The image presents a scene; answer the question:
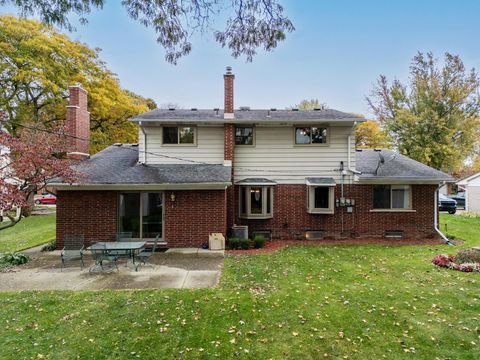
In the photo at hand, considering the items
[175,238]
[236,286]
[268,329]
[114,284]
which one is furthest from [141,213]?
[268,329]

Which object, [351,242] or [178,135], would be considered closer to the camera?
[351,242]

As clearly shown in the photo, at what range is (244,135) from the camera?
1301 cm

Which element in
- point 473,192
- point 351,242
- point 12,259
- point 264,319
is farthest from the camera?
point 473,192

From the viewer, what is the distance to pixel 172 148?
12.7m

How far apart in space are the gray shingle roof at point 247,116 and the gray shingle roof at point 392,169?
2.47m

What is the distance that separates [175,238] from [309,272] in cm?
543

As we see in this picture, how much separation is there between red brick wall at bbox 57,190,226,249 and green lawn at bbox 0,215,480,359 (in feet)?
11.8

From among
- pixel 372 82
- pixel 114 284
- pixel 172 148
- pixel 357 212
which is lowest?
pixel 114 284

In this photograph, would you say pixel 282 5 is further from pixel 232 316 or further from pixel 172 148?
pixel 172 148

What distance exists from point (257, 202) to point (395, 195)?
6185 mm

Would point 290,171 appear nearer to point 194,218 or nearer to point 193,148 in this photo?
point 193,148

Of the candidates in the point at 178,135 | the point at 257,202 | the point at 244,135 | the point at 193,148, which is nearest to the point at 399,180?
the point at 257,202

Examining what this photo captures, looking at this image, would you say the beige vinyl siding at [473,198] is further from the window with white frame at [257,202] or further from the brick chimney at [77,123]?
the brick chimney at [77,123]

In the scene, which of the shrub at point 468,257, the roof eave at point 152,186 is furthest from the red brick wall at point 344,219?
the shrub at point 468,257
